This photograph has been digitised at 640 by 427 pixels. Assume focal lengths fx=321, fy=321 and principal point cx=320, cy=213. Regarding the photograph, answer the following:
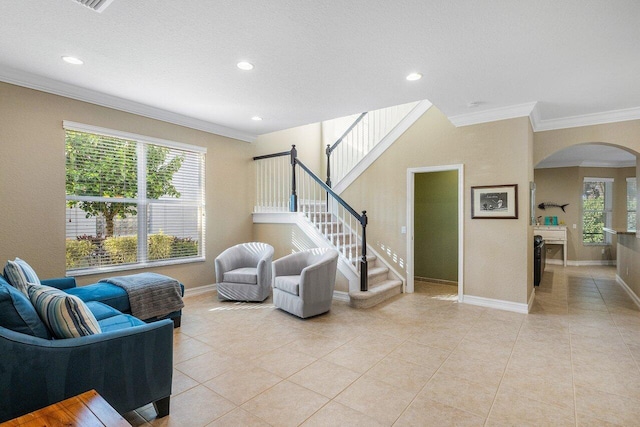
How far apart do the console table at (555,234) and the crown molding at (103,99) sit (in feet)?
26.4

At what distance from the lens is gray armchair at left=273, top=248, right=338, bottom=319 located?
4.00 m

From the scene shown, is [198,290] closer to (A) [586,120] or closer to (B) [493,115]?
(B) [493,115]

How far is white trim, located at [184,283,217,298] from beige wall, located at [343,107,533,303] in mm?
3000

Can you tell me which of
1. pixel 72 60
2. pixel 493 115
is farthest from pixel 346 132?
pixel 72 60

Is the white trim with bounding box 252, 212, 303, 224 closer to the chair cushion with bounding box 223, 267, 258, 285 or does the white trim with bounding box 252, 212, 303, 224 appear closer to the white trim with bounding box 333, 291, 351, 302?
the chair cushion with bounding box 223, 267, 258, 285

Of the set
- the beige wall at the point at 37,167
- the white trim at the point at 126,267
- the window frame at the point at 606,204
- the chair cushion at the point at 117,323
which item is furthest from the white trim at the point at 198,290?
the window frame at the point at 606,204

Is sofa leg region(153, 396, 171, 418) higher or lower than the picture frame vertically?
lower

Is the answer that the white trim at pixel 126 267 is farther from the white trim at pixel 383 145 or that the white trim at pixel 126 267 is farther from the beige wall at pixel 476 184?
the beige wall at pixel 476 184

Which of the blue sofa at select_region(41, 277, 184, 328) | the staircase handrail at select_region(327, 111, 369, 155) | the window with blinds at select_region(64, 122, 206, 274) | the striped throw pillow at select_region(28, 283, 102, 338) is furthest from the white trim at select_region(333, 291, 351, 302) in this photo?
the striped throw pillow at select_region(28, 283, 102, 338)

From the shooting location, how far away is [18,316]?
5.62 feet

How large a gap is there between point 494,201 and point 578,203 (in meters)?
5.68

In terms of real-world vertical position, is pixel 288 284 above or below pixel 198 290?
above


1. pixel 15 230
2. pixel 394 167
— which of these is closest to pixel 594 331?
pixel 394 167

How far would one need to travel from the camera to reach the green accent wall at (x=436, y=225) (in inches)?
239
